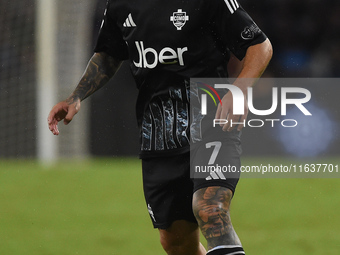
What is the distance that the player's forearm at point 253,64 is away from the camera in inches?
128

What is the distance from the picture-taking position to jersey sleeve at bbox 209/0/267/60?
3.39 meters

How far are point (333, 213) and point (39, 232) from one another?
3.31m

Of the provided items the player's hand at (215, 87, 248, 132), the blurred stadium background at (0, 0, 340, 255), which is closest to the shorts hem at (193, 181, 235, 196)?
the player's hand at (215, 87, 248, 132)

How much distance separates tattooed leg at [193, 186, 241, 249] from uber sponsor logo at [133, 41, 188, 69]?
722mm

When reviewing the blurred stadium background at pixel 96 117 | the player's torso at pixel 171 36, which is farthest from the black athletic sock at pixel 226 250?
the blurred stadium background at pixel 96 117

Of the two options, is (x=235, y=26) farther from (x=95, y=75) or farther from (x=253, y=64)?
(x=95, y=75)

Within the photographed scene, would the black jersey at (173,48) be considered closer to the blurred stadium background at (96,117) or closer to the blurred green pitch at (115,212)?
the blurred green pitch at (115,212)

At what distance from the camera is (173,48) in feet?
11.6

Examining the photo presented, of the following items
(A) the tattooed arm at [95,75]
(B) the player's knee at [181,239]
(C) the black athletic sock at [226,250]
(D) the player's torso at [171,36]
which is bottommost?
(B) the player's knee at [181,239]

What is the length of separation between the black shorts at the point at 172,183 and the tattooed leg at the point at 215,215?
0.65 feet

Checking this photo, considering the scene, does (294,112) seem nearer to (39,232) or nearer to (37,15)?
(37,15)

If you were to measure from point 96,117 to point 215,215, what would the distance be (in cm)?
919

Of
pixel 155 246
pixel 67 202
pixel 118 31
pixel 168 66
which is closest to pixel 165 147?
pixel 168 66

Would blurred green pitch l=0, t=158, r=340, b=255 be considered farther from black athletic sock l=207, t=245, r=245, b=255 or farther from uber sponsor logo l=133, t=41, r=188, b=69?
black athletic sock l=207, t=245, r=245, b=255
